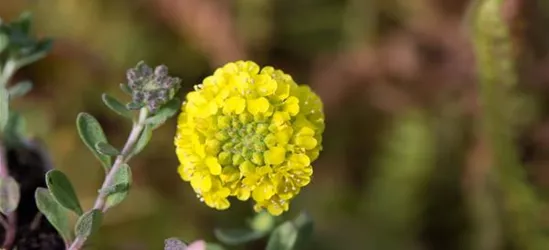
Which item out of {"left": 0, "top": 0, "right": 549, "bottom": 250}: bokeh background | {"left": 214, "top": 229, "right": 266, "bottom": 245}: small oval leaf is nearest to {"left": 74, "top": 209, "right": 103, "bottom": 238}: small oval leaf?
{"left": 214, "top": 229, "right": 266, "bottom": 245}: small oval leaf

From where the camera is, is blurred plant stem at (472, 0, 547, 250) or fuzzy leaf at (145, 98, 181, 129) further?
blurred plant stem at (472, 0, 547, 250)

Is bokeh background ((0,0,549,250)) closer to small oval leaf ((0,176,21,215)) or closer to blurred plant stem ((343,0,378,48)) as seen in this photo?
blurred plant stem ((343,0,378,48))

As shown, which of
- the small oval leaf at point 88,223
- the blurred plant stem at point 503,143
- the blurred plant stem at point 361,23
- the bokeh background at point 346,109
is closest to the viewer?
the small oval leaf at point 88,223

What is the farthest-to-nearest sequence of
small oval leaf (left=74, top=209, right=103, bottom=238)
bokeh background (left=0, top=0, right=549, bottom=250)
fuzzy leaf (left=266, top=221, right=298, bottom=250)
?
bokeh background (left=0, top=0, right=549, bottom=250)
fuzzy leaf (left=266, top=221, right=298, bottom=250)
small oval leaf (left=74, top=209, right=103, bottom=238)

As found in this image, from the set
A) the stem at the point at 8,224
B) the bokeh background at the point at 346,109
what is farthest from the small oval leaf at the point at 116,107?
the bokeh background at the point at 346,109

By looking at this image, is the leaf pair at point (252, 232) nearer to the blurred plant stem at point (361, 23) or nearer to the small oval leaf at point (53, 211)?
the small oval leaf at point (53, 211)
